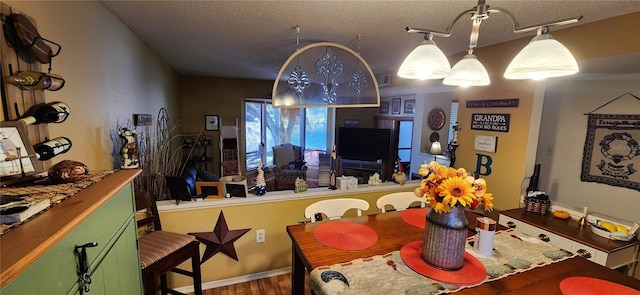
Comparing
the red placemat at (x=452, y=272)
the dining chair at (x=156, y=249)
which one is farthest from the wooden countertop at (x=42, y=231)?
the red placemat at (x=452, y=272)

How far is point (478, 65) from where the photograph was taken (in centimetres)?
129

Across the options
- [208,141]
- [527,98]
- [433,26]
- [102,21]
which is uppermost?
[433,26]

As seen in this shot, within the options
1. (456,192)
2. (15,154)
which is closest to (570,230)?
(456,192)

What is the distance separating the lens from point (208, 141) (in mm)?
5359

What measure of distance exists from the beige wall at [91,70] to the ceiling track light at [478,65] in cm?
168

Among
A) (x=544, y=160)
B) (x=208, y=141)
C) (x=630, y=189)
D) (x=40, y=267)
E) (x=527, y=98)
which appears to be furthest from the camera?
(x=208, y=141)

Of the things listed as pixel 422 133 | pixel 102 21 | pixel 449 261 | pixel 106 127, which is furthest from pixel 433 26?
pixel 422 133

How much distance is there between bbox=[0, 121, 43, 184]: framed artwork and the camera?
870 millimetres

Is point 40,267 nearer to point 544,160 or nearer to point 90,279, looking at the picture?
point 90,279

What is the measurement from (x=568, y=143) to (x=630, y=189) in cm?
75

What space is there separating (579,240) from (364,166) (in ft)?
13.4

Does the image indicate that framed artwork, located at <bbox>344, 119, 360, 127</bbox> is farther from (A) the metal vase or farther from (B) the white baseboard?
(A) the metal vase

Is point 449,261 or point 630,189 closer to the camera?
point 449,261

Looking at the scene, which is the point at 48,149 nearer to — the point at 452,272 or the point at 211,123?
the point at 452,272
